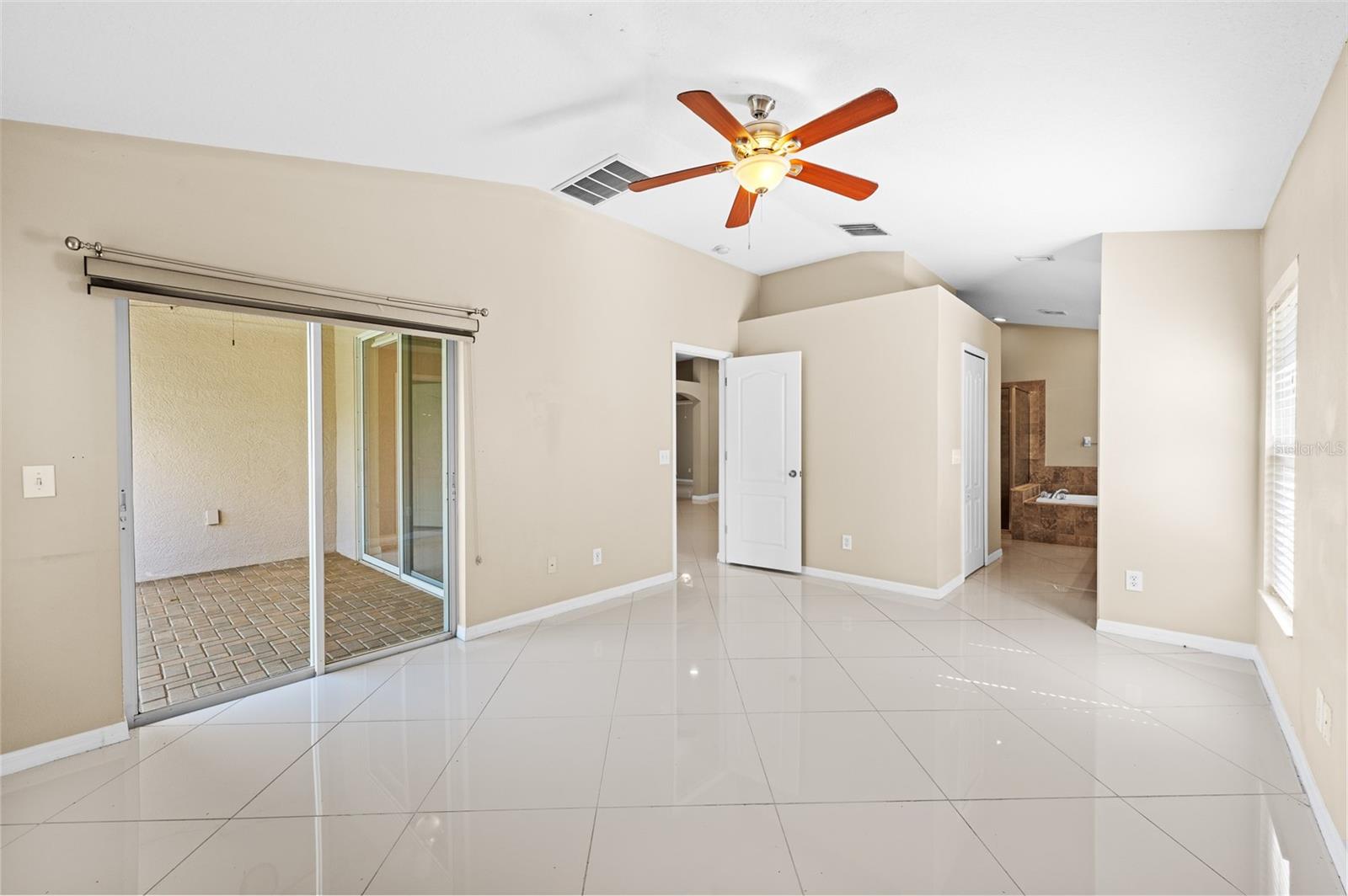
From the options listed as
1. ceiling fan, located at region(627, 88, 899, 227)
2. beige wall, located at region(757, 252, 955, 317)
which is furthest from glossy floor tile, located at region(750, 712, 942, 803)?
beige wall, located at region(757, 252, 955, 317)

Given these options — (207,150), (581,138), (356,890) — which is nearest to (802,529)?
(581,138)

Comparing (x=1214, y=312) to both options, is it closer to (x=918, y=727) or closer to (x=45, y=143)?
(x=918, y=727)

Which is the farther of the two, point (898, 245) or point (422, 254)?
point (898, 245)

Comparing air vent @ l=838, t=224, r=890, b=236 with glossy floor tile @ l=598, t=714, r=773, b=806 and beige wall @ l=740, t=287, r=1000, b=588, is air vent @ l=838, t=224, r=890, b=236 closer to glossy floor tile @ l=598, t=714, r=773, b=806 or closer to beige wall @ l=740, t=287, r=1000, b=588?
beige wall @ l=740, t=287, r=1000, b=588

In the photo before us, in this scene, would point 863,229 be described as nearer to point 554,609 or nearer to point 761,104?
point 761,104

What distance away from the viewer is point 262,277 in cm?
283

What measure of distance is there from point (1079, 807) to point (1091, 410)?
22.5 feet

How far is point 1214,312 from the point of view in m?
3.50

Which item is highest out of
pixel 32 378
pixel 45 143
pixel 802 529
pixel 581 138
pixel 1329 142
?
pixel 581 138

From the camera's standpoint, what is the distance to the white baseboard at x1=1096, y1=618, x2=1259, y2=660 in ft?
11.3

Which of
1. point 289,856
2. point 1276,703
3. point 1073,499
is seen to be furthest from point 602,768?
point 1073,499

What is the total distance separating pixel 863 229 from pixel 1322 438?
296 cm

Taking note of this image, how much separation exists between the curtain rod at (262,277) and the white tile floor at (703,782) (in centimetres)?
207

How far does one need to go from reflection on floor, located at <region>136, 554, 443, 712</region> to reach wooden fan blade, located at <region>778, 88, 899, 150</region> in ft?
10.4
